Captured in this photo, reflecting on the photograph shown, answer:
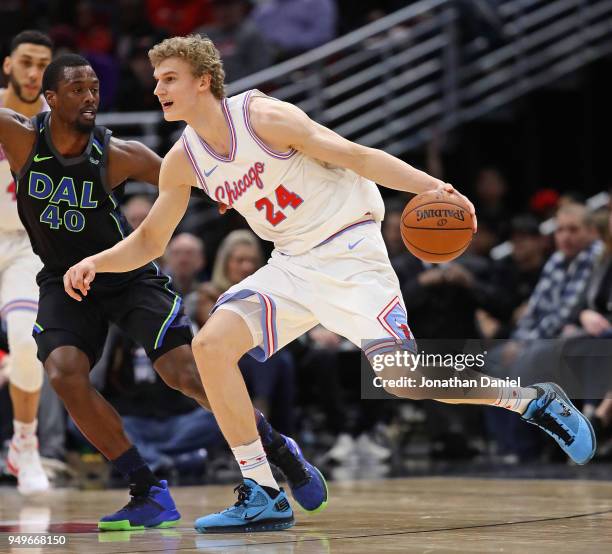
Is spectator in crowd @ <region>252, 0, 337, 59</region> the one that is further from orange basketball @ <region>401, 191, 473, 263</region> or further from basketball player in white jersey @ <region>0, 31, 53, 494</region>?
orange basketball @ <region>401, 191, 473, 263</region>

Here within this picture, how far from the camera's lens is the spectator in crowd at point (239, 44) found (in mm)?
11391

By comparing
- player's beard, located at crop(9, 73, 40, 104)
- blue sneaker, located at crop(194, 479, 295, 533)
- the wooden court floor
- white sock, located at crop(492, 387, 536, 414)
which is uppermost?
player's beard, located at crop(9, 73, 40, 104)

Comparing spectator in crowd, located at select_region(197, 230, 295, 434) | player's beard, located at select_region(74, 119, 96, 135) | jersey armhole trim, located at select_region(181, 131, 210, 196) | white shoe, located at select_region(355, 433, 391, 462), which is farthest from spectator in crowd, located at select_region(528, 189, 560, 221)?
jersey armhole trim, located at select_region(181, 131, 210, 196)

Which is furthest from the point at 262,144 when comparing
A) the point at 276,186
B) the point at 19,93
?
the point at 19,93

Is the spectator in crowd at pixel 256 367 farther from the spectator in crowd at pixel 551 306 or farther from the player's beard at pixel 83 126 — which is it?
the player's beard at pixel 83 126

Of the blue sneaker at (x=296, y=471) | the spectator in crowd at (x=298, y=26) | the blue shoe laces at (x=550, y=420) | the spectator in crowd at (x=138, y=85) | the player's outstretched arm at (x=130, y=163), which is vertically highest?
the spectator in crowd at (x=298, y=26)

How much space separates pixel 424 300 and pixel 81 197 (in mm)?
4574

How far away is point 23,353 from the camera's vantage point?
6555mm

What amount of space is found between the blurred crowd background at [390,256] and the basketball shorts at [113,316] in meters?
2.96

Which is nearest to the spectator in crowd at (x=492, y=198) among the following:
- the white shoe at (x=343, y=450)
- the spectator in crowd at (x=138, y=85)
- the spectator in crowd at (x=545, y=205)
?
the spectator in crowd at (x=545, y=205)

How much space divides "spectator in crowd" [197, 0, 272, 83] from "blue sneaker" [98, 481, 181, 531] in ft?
21.6

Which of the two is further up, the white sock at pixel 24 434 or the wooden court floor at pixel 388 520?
the white sock at pixel 24 434

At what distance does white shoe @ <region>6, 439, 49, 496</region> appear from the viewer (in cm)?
666

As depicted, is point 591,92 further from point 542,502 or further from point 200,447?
point 542,502
